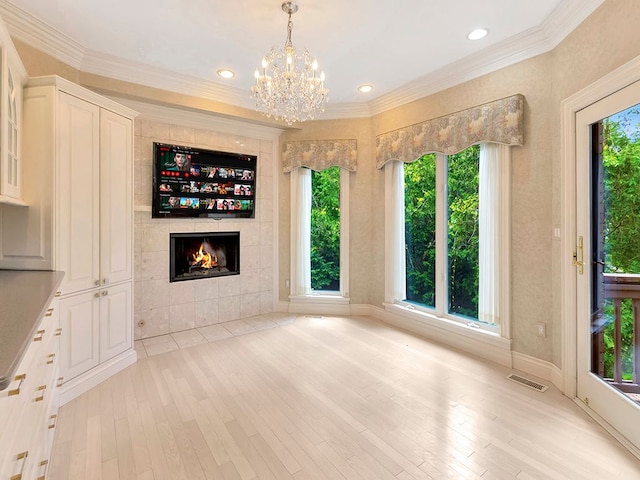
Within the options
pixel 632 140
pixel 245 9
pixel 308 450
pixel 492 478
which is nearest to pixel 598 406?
pixel 492 478

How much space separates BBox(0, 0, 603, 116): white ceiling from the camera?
93.9 inches

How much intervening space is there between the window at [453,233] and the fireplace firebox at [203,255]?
219 cm

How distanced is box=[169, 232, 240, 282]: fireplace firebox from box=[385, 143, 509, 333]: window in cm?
219

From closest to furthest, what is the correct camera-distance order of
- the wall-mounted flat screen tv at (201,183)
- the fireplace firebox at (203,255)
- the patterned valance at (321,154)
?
1. the wall-mounted flat screen tv at (201,183)
2. the fireplace firebox at (203,255)
3. the patterned valance at (321,154)

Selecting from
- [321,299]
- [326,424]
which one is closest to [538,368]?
[326,424]

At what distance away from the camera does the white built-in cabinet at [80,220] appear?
2.24 meters

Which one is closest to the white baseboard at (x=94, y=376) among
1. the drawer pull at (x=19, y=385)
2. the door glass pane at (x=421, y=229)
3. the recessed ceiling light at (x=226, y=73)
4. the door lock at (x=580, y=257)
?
the drawer pull at (x=19, y=385)

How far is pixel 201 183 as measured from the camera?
13.1ft

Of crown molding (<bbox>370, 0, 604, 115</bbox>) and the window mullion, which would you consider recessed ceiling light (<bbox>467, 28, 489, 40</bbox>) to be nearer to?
crown molding (<bbox>370, 0, 604, 115</bbox>)

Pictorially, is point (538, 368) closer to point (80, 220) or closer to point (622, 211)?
point (622, 211)

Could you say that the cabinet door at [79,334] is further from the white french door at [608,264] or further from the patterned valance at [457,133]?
the white french door at [608,264]

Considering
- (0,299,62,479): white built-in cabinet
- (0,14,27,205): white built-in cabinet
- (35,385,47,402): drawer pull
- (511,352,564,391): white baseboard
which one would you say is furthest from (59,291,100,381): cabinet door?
(511,352,564,391): white baseboard

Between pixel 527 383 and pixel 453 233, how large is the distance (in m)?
1.61

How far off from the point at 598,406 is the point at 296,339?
2645 millimetres
